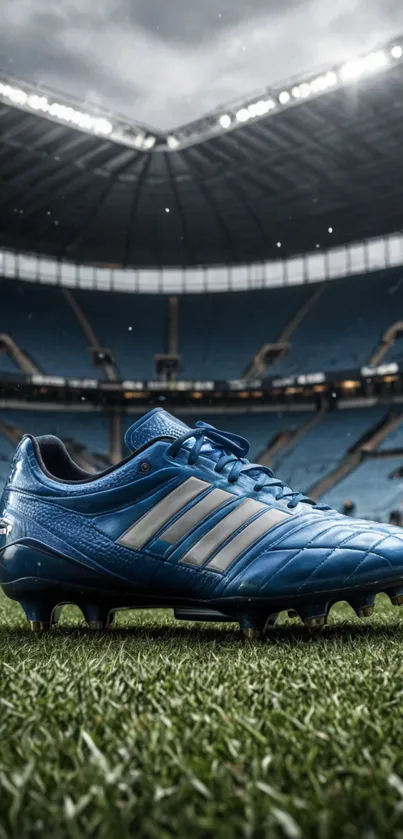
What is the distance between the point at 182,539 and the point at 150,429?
27 cm

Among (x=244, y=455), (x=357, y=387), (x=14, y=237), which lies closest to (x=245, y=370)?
(x=357, y=387)

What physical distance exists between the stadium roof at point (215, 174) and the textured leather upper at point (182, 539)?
1614 cm

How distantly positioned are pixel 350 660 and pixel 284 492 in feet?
1.73

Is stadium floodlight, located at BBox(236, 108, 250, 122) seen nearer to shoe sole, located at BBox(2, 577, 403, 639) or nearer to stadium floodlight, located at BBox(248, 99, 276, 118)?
stadium floodlight, located at BBox(248, 99, 276, 118)

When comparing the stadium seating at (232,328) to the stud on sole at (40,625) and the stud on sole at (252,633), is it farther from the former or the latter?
the stud on sole at (252,633)

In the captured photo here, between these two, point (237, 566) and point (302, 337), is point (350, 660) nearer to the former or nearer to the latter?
point (237, 566)

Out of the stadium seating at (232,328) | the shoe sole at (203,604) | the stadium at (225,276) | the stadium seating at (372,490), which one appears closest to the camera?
the shoe sole at (203,604)

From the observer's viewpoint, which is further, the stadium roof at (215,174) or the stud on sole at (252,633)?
the stadium roof at (215,174)

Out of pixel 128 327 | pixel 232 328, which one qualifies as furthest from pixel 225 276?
pixel 128 327

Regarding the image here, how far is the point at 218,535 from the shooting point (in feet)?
4.91

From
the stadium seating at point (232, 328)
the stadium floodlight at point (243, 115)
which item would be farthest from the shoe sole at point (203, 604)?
the stadium seating at point (232, 328)

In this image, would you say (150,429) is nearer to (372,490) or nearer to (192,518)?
(192,518)

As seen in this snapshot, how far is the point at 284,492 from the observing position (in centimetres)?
165

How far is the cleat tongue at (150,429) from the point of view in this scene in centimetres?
161
